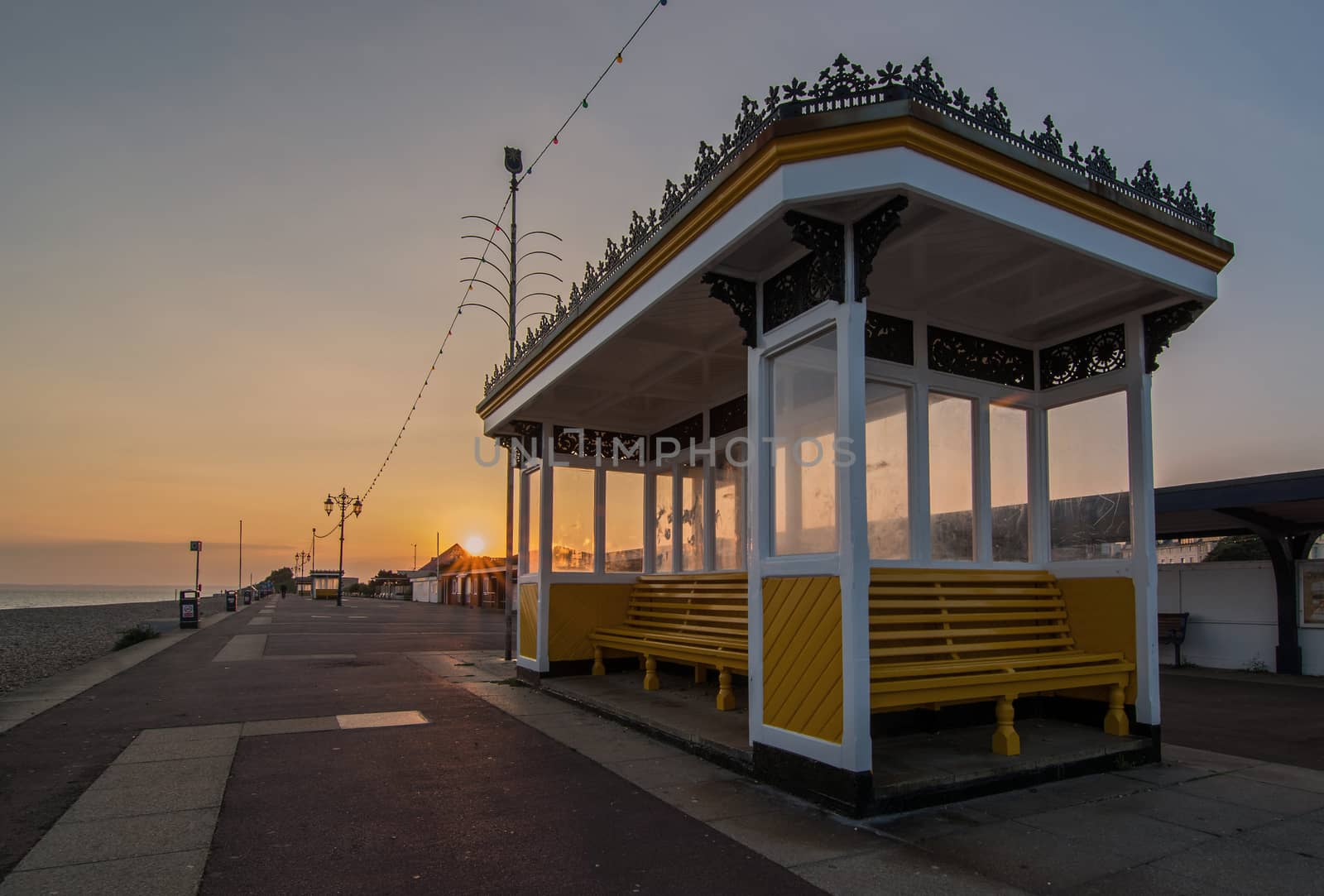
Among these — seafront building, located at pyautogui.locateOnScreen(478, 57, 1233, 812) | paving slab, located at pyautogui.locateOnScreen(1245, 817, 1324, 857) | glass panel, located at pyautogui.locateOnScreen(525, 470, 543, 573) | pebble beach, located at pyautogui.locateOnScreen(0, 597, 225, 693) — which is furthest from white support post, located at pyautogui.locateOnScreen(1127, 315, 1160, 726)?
pebble beach, located at pyautogui.locateOnScreen(0, 597, 225, 693)

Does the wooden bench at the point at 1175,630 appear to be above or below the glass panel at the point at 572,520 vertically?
below

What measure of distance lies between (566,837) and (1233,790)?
4.71 metres

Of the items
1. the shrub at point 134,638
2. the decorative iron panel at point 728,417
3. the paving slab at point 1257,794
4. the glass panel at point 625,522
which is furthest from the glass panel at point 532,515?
the shrub at point 134,638

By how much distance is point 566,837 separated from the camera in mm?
4723

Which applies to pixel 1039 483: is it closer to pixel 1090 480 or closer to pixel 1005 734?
pixel 1090 480

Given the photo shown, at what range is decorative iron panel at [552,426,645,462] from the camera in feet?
37.3

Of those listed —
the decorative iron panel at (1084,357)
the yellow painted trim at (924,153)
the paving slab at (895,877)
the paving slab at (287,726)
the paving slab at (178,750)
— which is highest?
the yellow painted trim at (924,153)

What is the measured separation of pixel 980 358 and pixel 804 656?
366cm

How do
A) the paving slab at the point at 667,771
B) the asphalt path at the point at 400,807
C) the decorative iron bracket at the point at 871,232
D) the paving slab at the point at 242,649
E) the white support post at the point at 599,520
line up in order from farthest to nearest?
the paving slab at the point at 242,649 → the white support post at the point at 599,520 → the paving slab at the point at 667,771 → the decorative iron bracket at the point at 871,232 → the asphalt path at the point at 400,807

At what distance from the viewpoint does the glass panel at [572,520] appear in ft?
36.8

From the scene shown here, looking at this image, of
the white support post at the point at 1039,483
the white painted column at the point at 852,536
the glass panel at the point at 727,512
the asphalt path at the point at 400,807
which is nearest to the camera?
the asphalt path at the point at 400,807

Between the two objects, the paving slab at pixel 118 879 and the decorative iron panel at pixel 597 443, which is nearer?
the paving slab at pixel 118 879

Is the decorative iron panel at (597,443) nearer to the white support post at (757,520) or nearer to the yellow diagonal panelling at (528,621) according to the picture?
the yellow diagonal panelling at (528,621)

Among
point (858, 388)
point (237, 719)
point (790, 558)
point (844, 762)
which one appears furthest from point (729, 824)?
point (237, 719)
